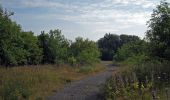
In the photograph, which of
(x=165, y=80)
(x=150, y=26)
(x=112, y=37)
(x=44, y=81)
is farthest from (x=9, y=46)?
(x=112, y=37)

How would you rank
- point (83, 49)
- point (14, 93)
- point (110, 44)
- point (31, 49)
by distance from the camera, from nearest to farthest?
1. point (14, 93)
2. point (31, 49)
3. point (83, 49)
4. point (110, 44)

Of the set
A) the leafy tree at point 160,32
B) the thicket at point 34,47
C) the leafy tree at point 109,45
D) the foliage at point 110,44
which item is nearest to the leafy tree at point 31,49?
the thicket at point 34,47

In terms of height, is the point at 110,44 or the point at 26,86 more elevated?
the point at 110,44

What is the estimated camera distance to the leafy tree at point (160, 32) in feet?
71.3

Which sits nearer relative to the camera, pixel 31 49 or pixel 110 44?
pixel 31 49

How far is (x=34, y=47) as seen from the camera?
156ft

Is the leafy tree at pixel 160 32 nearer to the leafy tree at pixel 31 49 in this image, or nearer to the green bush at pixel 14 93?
the green bush at pixel 14 93

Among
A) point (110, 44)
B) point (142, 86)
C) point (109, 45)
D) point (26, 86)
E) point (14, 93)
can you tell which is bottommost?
point (26, 86)

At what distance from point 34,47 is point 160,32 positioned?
27677mm

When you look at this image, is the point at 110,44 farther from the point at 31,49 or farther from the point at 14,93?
the point at 14,93

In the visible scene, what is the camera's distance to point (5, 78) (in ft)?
73.3

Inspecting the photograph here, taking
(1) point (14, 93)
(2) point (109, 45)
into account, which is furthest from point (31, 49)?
(2) point (109, 45)

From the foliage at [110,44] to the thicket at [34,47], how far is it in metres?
50.6

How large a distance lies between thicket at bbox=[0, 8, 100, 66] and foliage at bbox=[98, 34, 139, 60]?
50.6 meters
